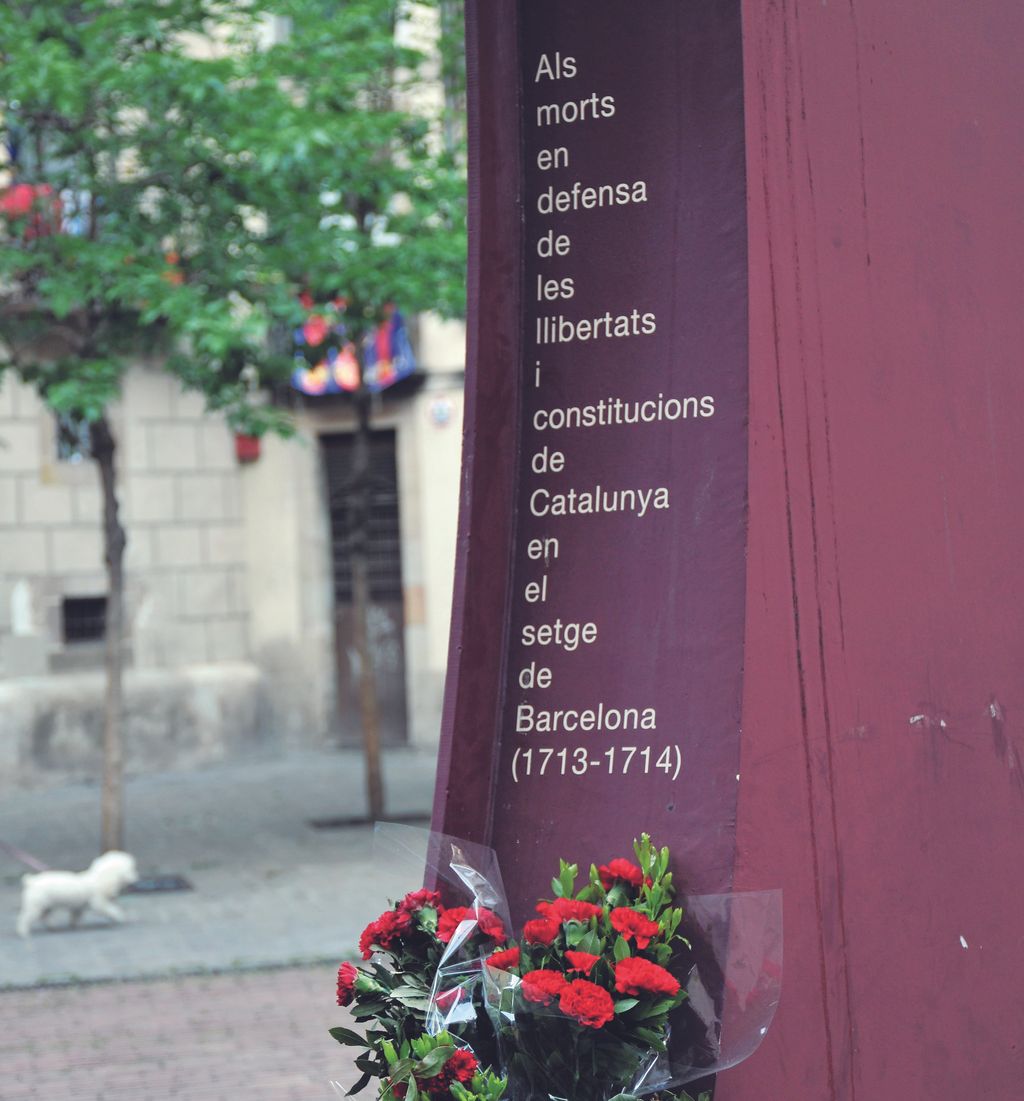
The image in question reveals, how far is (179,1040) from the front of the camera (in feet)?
24.5

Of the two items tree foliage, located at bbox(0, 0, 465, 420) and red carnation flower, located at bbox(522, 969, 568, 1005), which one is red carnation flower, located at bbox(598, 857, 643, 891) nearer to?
red carnation flower, located at bbox(522, 969, 568, 1005)

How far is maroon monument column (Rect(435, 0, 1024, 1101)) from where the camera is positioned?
11.0 feet

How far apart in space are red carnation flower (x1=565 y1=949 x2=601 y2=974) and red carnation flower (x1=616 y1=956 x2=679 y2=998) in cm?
5

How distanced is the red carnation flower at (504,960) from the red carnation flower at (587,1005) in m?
0.18

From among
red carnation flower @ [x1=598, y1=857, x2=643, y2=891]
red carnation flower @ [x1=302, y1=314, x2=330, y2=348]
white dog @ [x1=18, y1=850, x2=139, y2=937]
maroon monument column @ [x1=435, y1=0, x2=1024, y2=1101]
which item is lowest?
white dog @ [x1=18, y1=850, x2=139, y2=937]

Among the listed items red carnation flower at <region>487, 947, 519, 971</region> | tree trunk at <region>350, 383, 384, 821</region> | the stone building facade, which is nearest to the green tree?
tree trunk at <region>350, 383, 384, 821</region>

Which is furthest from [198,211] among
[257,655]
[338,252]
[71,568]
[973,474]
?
[973,474]

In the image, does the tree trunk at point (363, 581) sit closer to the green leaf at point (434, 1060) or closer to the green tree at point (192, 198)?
the green tree at point (192, 198)

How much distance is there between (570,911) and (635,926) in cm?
13

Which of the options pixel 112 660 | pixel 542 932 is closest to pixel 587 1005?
pixel 542 932

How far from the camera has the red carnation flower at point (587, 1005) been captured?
2787 millimetres

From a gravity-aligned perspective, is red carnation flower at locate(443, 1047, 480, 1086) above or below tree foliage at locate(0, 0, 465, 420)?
below

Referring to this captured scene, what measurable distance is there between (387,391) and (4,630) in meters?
4.77

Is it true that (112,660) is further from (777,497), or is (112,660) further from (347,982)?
(777,497)
